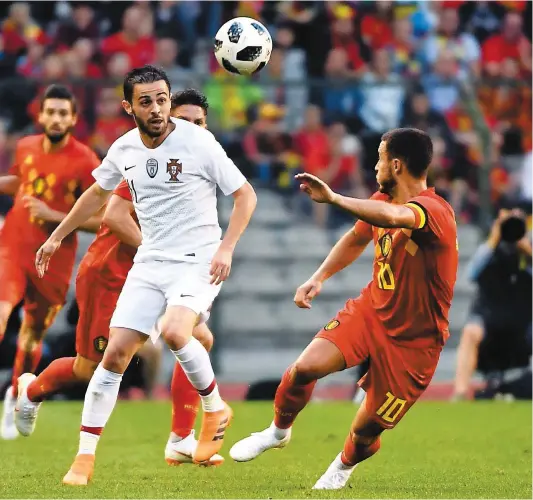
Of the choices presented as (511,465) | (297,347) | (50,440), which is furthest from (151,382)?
(511,465)

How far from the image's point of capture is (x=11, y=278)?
9617mm

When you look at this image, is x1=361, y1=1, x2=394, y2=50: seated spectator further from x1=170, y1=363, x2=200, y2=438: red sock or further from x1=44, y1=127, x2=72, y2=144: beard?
x1=170, y1=363, x2=200, y2=438: red sock

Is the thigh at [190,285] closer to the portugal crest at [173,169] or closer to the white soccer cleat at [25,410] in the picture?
the portugal crest at [173,169]

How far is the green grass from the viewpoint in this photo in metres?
6.84

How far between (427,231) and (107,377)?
1.96 meters

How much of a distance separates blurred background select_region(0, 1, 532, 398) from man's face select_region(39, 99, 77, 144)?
176 inches

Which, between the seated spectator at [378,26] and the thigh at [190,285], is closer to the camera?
the thigh at [190,285]

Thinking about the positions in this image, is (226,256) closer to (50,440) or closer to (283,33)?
(50,440)

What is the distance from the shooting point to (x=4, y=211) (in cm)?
1401

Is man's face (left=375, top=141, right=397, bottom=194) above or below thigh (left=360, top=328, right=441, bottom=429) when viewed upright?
above

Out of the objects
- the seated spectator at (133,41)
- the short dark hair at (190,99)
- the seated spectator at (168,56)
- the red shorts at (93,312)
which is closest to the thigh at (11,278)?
the red shorts at (93,312)

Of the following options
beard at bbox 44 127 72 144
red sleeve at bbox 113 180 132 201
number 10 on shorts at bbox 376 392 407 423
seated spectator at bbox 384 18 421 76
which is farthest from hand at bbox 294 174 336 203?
seated spectator at bbox 384 18 421 76

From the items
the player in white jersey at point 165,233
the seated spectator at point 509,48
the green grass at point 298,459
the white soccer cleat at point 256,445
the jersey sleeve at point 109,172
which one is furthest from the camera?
the seated spectator at point 509,48

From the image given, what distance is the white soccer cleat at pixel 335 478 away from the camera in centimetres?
698
